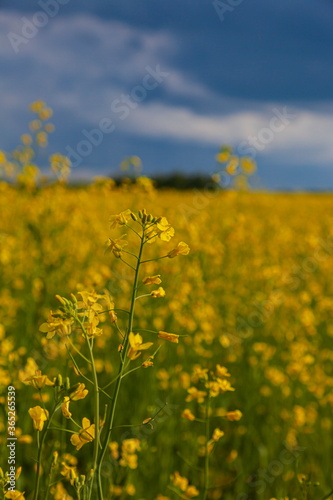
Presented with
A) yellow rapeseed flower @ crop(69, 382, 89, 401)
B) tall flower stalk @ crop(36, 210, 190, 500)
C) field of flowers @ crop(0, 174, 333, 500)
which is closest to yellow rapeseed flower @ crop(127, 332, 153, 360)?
tall flower stalk @ crop(36, 210, 190, 500)

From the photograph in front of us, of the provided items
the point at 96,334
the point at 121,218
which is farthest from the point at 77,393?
the point at 121,218

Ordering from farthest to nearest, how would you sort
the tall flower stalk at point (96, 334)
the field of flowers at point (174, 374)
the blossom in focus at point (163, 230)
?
the field of flowers at point (174, 374)
the blossom in focus at point (163, 230)
the tall flower stalk at point (96, 334)

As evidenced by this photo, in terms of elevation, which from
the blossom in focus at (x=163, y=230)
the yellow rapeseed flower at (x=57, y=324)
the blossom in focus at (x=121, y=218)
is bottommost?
the yellow rapeseed flower at (x=57, y=324)

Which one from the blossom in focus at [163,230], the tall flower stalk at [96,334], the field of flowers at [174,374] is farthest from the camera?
the field of flowers at [174,374]

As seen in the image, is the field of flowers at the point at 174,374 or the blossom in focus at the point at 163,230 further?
the field of flowers at the point at 174,374

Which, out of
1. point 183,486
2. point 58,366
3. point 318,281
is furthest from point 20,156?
point 318,281

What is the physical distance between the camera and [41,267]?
3617mm

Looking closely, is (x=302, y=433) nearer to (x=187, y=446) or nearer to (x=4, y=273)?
(x=187, y=446)

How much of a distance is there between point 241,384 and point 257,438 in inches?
20.1

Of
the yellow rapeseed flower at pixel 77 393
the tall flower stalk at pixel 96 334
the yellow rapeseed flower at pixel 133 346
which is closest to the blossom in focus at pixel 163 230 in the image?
the tall flower stalk at pixel 96 334

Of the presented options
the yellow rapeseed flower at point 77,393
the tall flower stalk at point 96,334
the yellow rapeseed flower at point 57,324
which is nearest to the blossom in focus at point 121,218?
the tall flower stalk at point 96,334

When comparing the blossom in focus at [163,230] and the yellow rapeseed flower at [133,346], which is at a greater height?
the blossom in focus at [163,230]

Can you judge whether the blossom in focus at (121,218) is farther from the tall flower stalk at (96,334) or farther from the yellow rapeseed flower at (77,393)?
the yellow rapeseed flower at (77,393)

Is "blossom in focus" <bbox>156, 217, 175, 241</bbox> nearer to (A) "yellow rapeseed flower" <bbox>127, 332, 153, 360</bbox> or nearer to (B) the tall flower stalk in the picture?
(B) the tall flower stalk
